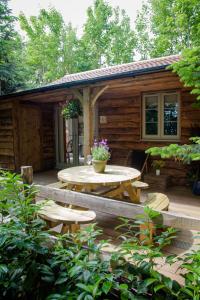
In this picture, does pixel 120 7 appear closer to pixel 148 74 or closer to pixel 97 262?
pixel 148 74

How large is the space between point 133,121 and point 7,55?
790 centimetres

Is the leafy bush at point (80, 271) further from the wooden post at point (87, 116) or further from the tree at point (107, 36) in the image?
the tree at point (107, 36)

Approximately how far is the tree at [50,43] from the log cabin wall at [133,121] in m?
14.3

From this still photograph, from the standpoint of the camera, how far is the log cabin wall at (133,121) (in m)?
5.76

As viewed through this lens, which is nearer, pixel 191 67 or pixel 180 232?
pixel 191 67

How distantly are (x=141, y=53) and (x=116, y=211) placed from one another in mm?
20000

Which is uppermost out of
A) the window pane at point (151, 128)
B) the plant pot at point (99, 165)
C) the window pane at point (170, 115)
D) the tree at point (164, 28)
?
the tree at point (164, 28)

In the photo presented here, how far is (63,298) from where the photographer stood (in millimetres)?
1102

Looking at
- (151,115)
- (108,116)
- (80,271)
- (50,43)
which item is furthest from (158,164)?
(50,43)

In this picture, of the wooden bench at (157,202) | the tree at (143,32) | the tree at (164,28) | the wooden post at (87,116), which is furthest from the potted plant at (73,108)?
the tree at (143,32)

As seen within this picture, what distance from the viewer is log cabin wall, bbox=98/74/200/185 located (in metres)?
5.76

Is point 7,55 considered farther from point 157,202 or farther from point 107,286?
point 107,286

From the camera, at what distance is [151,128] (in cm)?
655

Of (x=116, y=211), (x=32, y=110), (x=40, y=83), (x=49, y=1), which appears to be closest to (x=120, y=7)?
(x=49, y=1)
